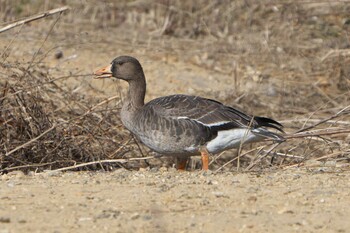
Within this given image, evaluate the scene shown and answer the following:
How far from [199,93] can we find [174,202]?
21.3 ft

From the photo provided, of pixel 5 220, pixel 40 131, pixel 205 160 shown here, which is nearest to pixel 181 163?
pixel 205 160

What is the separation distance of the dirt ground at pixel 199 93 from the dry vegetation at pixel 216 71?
35 mm

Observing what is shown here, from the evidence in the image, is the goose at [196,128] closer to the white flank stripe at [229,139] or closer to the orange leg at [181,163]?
the white flank stripe at [229,139]

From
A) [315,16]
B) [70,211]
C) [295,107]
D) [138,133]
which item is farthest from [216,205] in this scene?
[315,16]

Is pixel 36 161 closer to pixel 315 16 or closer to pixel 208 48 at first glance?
pixel 208 48

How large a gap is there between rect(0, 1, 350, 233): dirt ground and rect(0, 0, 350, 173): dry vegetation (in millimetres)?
35

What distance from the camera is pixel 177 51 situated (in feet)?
49.0

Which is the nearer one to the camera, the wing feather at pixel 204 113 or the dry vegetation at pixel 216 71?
the wing feather at pixel 204 113

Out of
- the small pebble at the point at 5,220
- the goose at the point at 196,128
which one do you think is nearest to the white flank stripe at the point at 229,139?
the goose at the point at 196,128

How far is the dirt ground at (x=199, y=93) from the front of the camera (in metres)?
6.32

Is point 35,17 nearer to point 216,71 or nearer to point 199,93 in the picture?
point 199,93

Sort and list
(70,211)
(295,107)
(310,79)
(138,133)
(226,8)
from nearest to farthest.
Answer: (70,211) < (138,133) < (295,107) < (310,79) < (226,8)

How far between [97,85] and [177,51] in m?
2.32

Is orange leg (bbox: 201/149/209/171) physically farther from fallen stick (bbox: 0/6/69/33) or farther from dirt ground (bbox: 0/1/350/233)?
fallen stick (bbox: 0/6/69/33)
